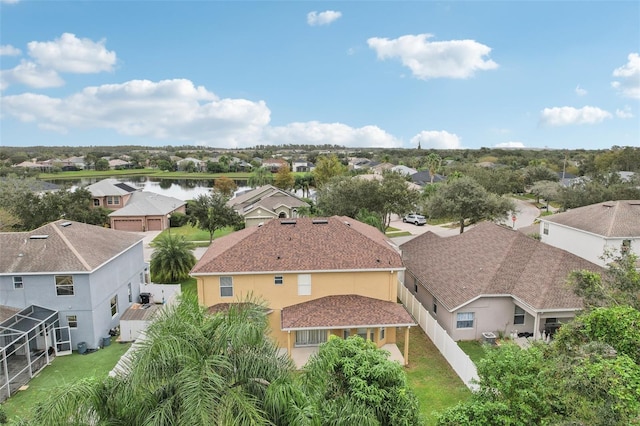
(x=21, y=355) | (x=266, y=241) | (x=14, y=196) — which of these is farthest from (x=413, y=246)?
(x=14, y=196)

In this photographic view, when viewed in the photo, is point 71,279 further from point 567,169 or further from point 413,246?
point 567,169

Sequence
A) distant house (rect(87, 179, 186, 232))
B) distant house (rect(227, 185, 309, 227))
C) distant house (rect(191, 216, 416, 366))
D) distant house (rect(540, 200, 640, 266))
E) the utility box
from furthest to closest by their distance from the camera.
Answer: distant house (rect(87, 179, 186, 232)), distant house (rect(227, 185, 309, 227)), distant house (rect(540, 200, 640, 266)), the utility box, distant house (rect(191, 216, 416, 366))

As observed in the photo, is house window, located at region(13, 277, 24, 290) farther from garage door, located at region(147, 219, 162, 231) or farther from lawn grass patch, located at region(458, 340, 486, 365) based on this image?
garage door, located at region(147, 219, 162, 231)

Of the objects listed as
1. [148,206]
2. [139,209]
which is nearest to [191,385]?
[139,209]

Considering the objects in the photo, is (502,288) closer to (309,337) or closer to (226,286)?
(309,337)

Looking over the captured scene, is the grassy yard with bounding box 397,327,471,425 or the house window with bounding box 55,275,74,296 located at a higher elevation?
the house window with bounding box 55,275,74,296

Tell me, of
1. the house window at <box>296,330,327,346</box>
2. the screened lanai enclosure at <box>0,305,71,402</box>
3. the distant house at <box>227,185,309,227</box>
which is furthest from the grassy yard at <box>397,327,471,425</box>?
the distant house at <box>227,185,309,227</box>

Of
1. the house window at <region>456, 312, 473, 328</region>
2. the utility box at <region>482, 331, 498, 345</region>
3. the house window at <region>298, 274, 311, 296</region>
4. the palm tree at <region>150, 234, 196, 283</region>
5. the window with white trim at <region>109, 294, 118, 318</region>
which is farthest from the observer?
the palm tree at <region>150, 234, 196, 283</region>
